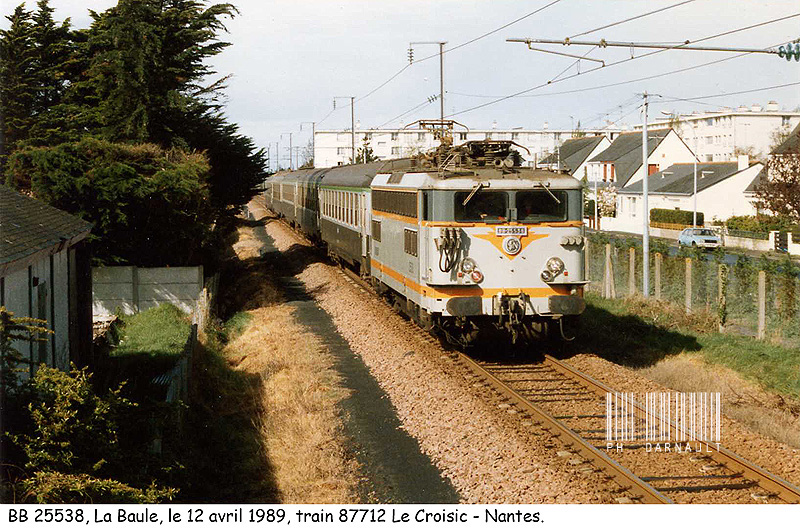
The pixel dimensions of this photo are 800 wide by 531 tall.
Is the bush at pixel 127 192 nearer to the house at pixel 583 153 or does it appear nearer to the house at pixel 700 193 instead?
the house at pixel 700 193

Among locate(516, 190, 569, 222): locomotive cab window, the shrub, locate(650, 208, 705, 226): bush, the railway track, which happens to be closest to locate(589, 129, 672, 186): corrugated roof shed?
locate(650, 208, 705, 226): bush

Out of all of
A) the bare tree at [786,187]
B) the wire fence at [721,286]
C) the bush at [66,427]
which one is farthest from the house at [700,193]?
the bush at [66,427]

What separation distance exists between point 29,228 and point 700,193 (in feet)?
177

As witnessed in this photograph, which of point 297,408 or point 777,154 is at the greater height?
point 777,154

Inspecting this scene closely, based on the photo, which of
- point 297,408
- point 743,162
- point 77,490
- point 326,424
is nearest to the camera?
point 77,490

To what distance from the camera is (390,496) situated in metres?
9.42

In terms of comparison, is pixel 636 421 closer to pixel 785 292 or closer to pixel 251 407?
pixel 251 407

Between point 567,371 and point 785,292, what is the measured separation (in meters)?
8.14

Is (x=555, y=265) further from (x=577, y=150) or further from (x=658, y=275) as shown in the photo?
(x=577, y=150)

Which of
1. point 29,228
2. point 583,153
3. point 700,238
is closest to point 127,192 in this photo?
point 29,228

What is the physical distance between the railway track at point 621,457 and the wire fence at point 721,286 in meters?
8.03

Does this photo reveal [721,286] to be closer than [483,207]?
No

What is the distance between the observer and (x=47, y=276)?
1243 cm

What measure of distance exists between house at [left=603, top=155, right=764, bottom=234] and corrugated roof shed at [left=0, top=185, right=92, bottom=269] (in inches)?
1978
